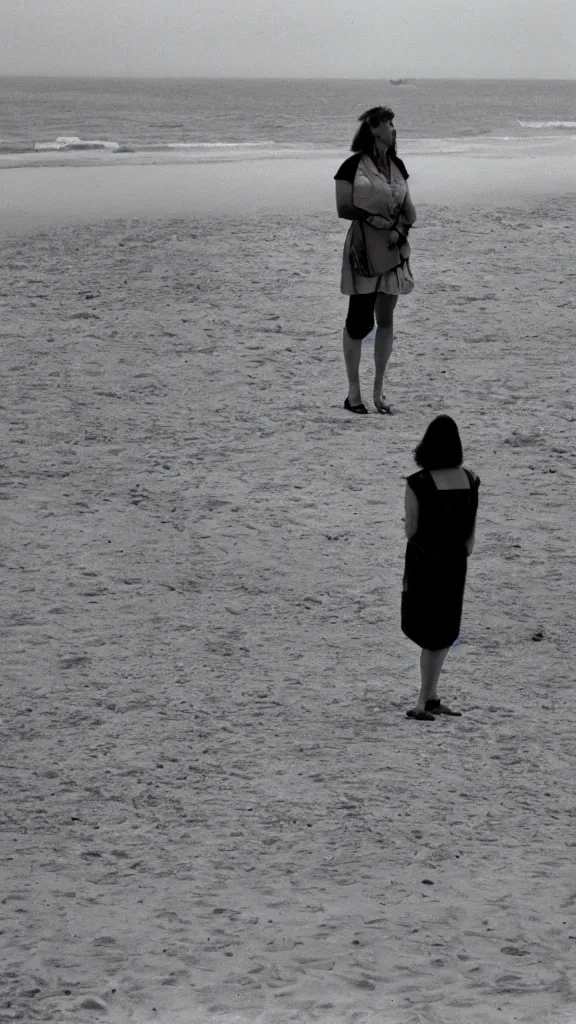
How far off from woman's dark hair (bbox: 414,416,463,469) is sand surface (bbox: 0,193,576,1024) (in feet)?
3.01

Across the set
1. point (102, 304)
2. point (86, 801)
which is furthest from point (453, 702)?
point (102, 304)

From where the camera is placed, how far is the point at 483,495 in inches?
257

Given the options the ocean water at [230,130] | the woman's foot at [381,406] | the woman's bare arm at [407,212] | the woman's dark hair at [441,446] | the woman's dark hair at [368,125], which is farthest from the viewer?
the ocean water at [230,130]

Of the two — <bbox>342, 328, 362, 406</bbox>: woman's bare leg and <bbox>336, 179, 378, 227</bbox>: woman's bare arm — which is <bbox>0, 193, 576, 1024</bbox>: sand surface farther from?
<bbox>336, 179, 378, 227</bbox>: woman's bare arm

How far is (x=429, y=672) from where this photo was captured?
425 cm

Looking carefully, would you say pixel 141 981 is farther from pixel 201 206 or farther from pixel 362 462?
pixel 201 206

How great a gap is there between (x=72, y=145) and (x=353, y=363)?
105ft

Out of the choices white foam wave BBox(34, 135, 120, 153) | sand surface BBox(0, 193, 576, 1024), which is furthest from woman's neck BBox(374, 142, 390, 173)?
white foam wave BBox(34, 135, 120, 153)

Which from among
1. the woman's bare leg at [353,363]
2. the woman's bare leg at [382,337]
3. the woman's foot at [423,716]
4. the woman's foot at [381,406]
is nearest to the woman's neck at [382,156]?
the woman's bare leg at [382,337]

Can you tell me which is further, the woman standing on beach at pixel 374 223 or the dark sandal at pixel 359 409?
the dark sandal at pixel 359 409

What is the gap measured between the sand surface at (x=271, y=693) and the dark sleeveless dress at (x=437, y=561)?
0.37 m

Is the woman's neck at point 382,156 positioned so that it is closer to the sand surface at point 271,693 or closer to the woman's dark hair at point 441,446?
the sand surface at point 271,693

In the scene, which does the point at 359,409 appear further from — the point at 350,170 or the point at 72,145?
the point at 72,145

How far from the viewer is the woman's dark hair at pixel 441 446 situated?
13.2ft
